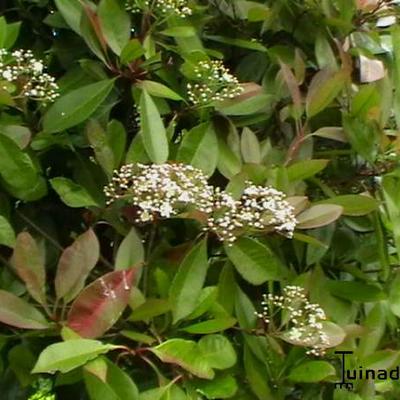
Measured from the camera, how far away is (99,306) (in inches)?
31.8

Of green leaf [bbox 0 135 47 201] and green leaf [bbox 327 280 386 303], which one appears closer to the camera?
green leaf [bbox 0 135 47 201]

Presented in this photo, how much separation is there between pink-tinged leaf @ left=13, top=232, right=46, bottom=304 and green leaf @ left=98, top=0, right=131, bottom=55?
25cm

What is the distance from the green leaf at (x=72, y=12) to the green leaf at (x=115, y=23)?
0.08ft

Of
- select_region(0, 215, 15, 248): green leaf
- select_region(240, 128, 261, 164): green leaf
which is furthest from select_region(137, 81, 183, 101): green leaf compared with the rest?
select_region(0, 215, 15, 248): green leaf

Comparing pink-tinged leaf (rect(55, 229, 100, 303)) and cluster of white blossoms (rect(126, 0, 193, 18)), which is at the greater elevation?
cluster of white blossoms (rect(126, 0, 193, 18))

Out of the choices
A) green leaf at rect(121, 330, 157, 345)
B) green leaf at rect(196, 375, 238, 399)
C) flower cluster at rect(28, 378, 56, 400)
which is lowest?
flower cluster at rect(28, 378, 56, 400)

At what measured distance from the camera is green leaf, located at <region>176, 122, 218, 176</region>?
0.95 meters

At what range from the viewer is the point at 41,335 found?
2.77 feet

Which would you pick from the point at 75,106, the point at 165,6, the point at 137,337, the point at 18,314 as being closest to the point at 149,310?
the point at 137,337

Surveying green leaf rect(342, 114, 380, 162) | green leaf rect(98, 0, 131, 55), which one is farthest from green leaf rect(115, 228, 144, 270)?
green leaf rect(342, 114, 380, 162)

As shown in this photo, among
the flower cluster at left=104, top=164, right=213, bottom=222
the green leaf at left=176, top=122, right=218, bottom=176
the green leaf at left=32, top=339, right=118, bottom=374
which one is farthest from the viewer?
the green leaf at left=176, top=122, right=218, bottom=176

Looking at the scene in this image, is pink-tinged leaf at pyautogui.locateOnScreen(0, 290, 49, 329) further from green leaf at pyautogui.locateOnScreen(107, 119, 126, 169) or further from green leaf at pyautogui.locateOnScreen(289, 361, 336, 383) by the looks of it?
green leaf at pyautogui.locateOnScreen(289, 361, 336, 383)

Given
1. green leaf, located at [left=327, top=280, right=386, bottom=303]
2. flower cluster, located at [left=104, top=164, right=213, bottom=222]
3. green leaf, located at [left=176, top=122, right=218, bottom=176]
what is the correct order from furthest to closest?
green leaf, located at [left=327, top=280, right=386, bottom=303], green leaf, located at [left=176, top=122, right=218, bottom=176], flower cluster, located at [left=104, top=164, right=213, bottom=222]

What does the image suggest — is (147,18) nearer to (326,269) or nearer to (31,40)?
(31,40)
